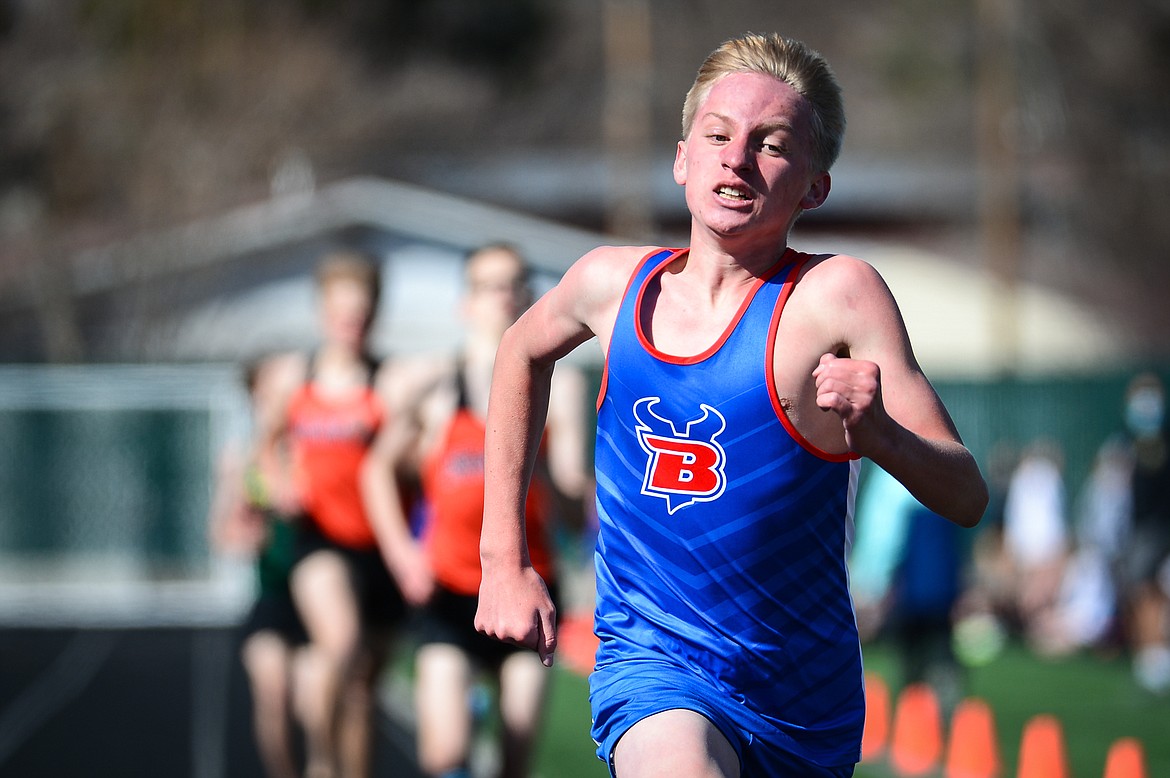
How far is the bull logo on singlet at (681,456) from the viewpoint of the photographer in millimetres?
3461

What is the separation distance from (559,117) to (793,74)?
44071 mm

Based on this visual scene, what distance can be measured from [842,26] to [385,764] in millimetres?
40983

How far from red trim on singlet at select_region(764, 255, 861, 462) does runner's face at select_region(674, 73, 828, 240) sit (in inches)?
4.4

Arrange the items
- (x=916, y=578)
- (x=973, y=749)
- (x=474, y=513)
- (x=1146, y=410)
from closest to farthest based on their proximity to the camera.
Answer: (x=474, y=513) < (x=973, y=749) < (x=916, y=578) < (x=1146, y=410)

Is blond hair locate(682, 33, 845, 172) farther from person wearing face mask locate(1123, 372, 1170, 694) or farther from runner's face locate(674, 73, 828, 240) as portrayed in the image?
person wearing face mask locate(1123, 372, 1170, 694)

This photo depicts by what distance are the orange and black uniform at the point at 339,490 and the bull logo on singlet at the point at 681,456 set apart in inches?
161

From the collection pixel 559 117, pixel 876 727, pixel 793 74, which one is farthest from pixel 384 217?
pixel 793 74

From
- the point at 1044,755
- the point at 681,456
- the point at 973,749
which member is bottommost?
the point at 973,749

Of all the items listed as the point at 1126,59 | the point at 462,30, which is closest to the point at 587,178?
the point at 462,30

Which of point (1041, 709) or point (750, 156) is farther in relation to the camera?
point (1041, 709)

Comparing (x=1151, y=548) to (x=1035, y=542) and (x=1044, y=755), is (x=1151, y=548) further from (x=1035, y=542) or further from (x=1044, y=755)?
(x=1044, y=755)

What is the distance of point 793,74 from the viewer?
11.3 ft

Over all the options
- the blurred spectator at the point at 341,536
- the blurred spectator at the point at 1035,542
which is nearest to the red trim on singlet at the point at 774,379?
the blurred spectator at the point at 341,536

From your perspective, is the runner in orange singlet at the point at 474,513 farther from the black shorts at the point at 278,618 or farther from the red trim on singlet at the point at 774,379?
the red trim on singlet at the point at 774,379
